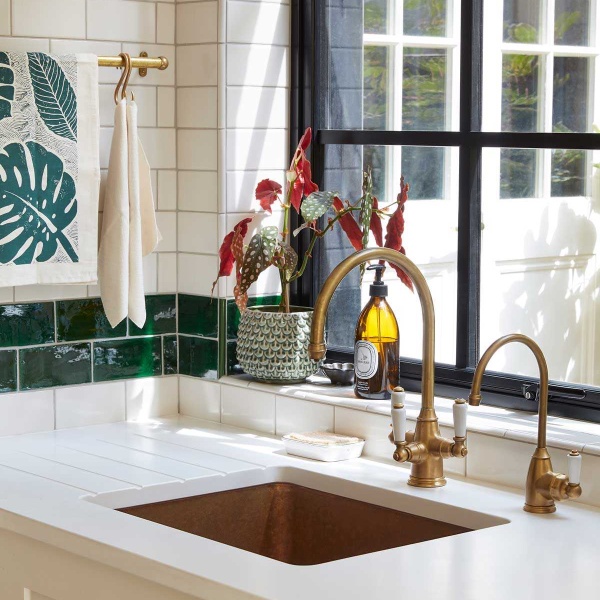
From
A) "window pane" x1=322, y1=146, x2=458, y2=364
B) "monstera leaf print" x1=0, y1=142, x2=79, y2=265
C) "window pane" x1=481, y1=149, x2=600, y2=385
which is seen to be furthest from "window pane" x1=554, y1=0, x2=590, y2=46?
"monstera leaf print" x1=0, y1=142, x2=79, y2=265

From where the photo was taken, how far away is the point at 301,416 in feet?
8.11


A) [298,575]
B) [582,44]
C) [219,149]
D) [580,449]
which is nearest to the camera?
[298,575]

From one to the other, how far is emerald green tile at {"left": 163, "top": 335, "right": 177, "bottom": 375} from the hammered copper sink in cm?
62

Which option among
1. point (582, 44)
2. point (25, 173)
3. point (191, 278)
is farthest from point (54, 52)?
point (582, 44)

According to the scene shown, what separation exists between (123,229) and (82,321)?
243 mm

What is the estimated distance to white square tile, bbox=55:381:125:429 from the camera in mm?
2572

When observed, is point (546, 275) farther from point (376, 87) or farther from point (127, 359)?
point (127, 359)

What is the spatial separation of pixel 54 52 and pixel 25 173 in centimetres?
26

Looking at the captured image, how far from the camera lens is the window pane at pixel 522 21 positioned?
88.4 inches

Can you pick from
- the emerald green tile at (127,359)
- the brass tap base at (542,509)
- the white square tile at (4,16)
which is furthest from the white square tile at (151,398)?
the brass tap base at (542,509)

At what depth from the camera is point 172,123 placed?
2.71 m

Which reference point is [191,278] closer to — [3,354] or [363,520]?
[3,354]

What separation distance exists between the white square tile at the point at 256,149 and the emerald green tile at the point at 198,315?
304 mm

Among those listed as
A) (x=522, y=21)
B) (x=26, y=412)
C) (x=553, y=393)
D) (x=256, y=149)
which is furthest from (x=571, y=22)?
(x=26, y=412)
